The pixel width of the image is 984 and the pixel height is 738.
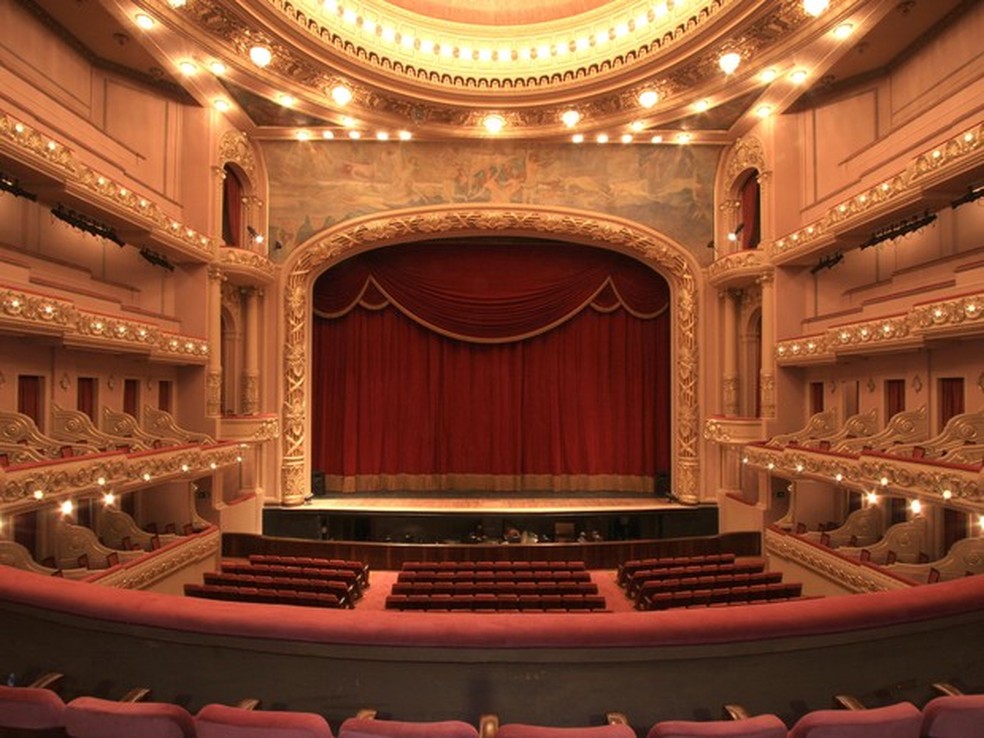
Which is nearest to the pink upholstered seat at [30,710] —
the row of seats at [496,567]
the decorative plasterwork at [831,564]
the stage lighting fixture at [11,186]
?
the decorative plasterwork at [831,564]

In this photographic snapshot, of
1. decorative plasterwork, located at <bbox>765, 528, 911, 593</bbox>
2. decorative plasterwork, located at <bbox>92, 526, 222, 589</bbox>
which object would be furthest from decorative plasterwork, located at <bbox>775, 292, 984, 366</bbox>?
decorative plasterwork, located at <bbox>92, 526, 222, 589</bbox>

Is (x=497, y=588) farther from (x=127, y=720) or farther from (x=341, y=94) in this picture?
(x=341, y=94)

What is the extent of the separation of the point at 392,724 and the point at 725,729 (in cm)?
92

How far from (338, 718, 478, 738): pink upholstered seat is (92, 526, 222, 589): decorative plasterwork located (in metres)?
6.74

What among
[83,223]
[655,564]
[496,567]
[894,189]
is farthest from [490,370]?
[894,189]

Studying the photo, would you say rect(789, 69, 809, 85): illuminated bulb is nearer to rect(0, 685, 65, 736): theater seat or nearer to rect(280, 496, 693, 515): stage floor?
rect(280, 496, 693, 515): stage floor

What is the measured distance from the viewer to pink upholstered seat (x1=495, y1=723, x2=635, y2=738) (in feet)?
5.35

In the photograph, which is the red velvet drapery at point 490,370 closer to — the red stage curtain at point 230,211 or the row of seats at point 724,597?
the red stage curtain at point 230,211

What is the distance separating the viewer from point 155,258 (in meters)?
10.9

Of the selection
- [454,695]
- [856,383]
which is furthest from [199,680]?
[856,383]

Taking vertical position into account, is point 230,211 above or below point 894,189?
above

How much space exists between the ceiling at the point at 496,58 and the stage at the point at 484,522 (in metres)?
8.52

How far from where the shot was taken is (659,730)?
5.45 feet

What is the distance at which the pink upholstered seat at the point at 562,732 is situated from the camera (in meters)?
1.63
